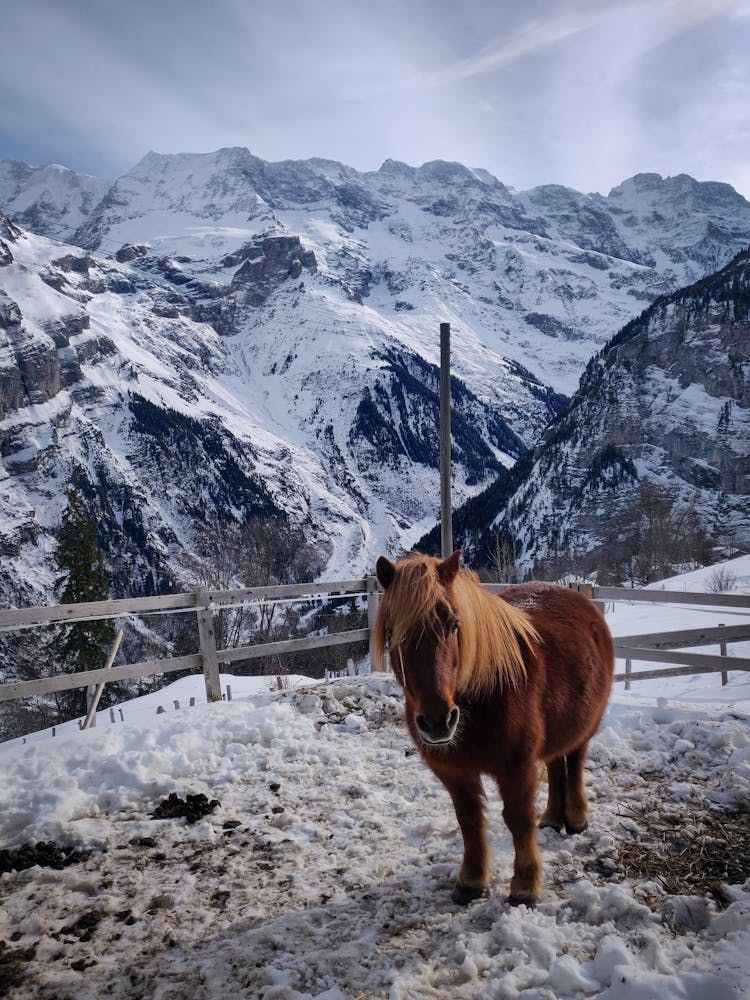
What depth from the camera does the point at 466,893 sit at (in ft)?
9.57

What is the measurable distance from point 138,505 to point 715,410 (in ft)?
348

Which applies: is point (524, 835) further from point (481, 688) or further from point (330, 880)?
point (330, 880)

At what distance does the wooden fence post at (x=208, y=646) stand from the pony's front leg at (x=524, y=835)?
4325mm

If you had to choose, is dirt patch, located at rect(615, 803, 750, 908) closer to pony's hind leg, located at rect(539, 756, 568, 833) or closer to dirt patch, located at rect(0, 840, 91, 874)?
pony's hind leg, located at rect(539, 756, 568, 833)

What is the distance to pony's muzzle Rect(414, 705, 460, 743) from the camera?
220 cm

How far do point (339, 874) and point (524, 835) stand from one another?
47.5 inches

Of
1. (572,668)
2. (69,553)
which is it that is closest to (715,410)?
(69,553)

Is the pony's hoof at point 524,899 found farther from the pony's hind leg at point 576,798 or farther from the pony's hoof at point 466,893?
the pony's hind leg at point 576,798

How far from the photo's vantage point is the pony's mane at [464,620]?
2.39 m

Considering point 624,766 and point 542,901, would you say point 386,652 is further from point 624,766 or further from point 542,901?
point 624,766

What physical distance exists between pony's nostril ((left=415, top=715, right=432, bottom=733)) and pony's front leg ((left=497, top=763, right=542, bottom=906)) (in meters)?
0.80

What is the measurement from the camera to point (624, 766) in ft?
14.5

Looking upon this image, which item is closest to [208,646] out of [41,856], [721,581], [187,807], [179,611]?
[179,611]

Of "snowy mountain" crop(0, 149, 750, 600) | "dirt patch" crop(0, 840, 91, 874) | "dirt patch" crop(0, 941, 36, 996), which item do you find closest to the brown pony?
"dirt patch" crop(0, 941, 36, 996)
